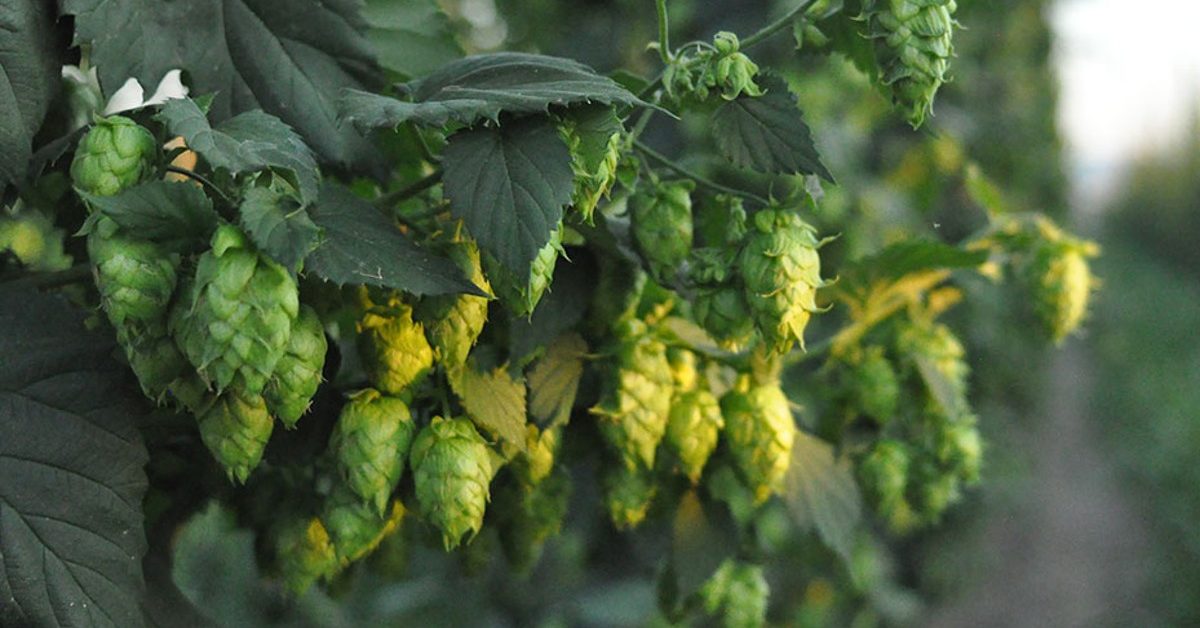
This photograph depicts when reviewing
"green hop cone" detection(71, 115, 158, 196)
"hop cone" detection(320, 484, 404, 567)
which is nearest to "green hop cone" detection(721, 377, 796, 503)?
"hop cone" detection(320, 484, 404, 567)

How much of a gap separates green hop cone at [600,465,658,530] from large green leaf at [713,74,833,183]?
0.38 meters

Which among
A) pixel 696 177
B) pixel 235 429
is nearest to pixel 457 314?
pixel 235 429

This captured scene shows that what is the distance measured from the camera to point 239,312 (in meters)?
0.85

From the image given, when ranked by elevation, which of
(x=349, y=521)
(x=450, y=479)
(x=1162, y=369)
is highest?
(x=1162, y=369)

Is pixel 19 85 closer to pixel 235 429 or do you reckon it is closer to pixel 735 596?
pixel 235 429

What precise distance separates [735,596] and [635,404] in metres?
0.55

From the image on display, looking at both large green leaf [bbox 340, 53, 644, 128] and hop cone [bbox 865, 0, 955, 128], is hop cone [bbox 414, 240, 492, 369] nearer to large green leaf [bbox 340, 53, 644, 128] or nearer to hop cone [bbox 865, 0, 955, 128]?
large green leaf [bbox 340, 53, 644, 128]

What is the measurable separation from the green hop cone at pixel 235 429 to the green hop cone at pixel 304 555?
9.7 inches

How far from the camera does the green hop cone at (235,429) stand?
969mm

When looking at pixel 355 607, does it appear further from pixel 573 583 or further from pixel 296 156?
pixel 296 156

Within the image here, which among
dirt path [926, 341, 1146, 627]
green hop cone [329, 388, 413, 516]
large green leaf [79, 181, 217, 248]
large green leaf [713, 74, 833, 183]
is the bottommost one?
dirt path [926, 341, 1146, 627]

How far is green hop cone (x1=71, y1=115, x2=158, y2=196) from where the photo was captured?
922 mm

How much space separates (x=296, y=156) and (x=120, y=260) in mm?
151

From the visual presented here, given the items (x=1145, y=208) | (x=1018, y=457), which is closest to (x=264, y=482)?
(x=1018, y=457)
